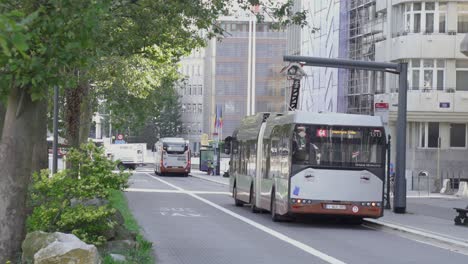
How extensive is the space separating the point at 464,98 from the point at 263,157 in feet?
87.7

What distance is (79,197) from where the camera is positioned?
47.6 feet

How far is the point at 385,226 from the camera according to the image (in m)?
25.4

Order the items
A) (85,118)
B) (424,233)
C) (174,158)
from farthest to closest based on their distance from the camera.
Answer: (174,158)
(85,118)
(424,233)

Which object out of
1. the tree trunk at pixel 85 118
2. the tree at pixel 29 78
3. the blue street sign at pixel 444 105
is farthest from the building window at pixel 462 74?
the tree at pixel 29 78

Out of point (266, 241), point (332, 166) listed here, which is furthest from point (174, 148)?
point (266, 241)

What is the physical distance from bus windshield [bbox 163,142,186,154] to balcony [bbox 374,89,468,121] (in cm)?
2941

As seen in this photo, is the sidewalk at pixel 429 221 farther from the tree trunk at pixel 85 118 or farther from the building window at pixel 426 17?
the building window at pixel 426 17

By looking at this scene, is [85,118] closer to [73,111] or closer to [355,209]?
[73,111]

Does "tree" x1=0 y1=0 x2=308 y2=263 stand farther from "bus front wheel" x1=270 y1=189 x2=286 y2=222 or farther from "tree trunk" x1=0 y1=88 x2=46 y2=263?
"bus front wheel" x1=270 y1=189 x2=286 y2=222

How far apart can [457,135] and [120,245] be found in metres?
41.6

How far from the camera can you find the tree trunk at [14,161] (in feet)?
41.7

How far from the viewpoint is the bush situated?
1409cm

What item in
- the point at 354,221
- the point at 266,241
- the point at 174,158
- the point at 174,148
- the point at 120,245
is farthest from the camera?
the point at 174,148

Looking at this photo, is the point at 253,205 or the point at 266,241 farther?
the point at 253,205
